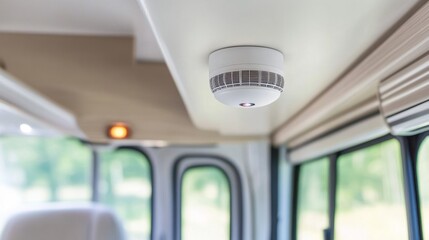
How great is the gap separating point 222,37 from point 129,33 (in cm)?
131

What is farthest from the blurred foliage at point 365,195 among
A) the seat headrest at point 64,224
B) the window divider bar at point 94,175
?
the window divider bar at point 94,175

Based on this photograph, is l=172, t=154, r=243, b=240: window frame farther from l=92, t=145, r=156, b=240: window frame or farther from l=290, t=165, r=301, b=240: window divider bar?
l=290, t=165, r=301, b=240: window divider bar

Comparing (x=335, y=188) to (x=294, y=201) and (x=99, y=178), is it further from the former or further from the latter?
(x=99, y=178)

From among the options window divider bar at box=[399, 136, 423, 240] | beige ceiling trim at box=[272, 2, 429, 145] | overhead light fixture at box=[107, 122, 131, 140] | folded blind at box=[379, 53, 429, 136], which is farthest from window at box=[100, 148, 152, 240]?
folded blind at box=[379, 53, 429, 136]

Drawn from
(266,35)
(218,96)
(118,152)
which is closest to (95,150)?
(118,152)

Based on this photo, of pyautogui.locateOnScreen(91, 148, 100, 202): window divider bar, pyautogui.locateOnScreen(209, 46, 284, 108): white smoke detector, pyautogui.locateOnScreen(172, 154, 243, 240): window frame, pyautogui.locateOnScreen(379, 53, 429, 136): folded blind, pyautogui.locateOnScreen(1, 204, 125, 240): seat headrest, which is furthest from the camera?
pyautogui.locateOnScreen(172, 154, 243, 240): window frame

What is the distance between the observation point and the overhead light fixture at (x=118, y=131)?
2.90m

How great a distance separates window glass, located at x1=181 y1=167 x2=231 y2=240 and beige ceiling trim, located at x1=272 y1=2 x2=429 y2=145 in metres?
1.46

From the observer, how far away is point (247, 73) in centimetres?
148

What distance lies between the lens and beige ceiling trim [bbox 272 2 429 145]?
126 centimetres

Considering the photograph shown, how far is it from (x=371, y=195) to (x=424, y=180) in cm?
49

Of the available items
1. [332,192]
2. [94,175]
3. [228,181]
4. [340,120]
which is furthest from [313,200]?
[94,175]

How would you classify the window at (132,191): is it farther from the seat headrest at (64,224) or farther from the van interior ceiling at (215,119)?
the seat headrest at (64,224)

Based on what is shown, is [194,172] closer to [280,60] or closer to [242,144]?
[242,144]
